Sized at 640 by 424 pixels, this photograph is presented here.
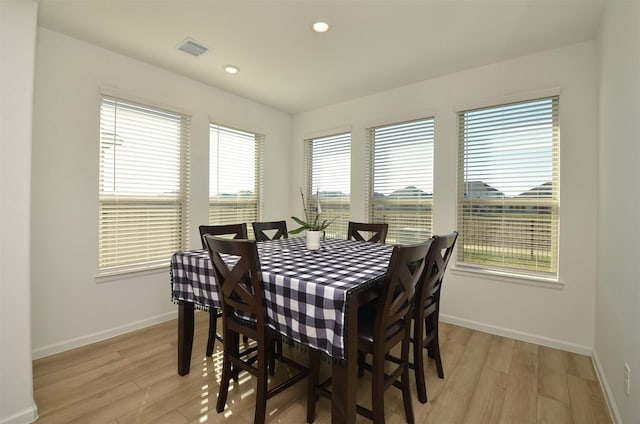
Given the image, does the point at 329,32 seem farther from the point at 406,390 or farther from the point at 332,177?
the point at 406,390

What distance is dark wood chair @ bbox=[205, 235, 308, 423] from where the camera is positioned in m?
1.49

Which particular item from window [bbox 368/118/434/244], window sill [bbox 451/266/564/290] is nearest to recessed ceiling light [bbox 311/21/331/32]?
window [bbox 368/118/434/244]

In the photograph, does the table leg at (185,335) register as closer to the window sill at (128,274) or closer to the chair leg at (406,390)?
the window sill at (128,274)

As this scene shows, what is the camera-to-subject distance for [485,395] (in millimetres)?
1931

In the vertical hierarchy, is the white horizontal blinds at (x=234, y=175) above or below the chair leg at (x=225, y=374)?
above

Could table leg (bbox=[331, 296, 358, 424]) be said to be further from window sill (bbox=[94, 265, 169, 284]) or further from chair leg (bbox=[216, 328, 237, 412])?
window sill (bbox=[94, 265, 169, 284])

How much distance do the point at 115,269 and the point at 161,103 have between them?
5.65 feet

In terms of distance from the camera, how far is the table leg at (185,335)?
6.90 ft

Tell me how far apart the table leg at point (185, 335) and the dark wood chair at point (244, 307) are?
52 cm
